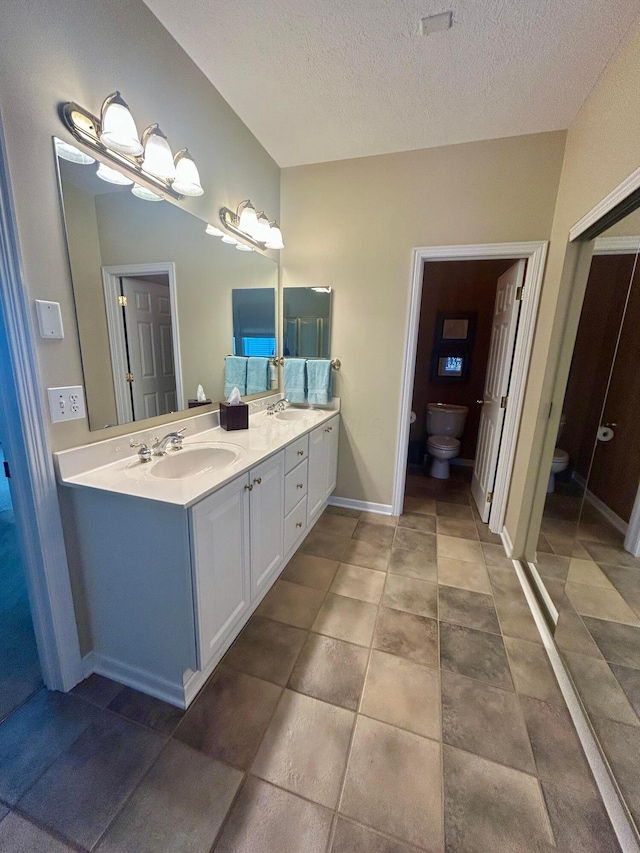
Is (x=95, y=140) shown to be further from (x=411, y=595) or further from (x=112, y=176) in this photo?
(x=411, y=595)

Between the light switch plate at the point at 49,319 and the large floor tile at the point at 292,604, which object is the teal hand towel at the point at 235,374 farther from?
the large floor tile at the point at 292,604

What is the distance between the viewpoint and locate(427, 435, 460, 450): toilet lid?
343 centimetres

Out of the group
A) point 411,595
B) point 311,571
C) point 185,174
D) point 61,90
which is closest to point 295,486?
point 311,571

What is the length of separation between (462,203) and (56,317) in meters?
2.39

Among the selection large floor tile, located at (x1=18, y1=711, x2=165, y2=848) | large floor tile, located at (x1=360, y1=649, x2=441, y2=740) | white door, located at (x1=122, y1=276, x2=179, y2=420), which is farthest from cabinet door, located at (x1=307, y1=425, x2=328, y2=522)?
large floor tile, located at (x1=18, y1=711, x2=165, y2=848)

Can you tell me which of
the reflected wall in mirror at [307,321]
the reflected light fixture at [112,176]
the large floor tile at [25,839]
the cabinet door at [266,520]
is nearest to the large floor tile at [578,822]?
the cabinet door at [266,520]

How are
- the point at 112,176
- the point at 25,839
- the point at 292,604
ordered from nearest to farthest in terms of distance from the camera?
the point at 25,839, the point at 112,176, the point at 292,604

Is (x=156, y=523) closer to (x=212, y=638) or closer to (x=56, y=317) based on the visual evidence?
(x=212, y=638)

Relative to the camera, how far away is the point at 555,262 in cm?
202

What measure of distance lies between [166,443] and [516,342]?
229 centimetres

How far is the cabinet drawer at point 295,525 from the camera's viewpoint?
1.99 m

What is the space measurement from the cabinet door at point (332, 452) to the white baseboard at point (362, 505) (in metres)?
0.18

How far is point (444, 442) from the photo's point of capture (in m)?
3.49

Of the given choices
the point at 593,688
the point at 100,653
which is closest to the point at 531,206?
the point at 593,688
